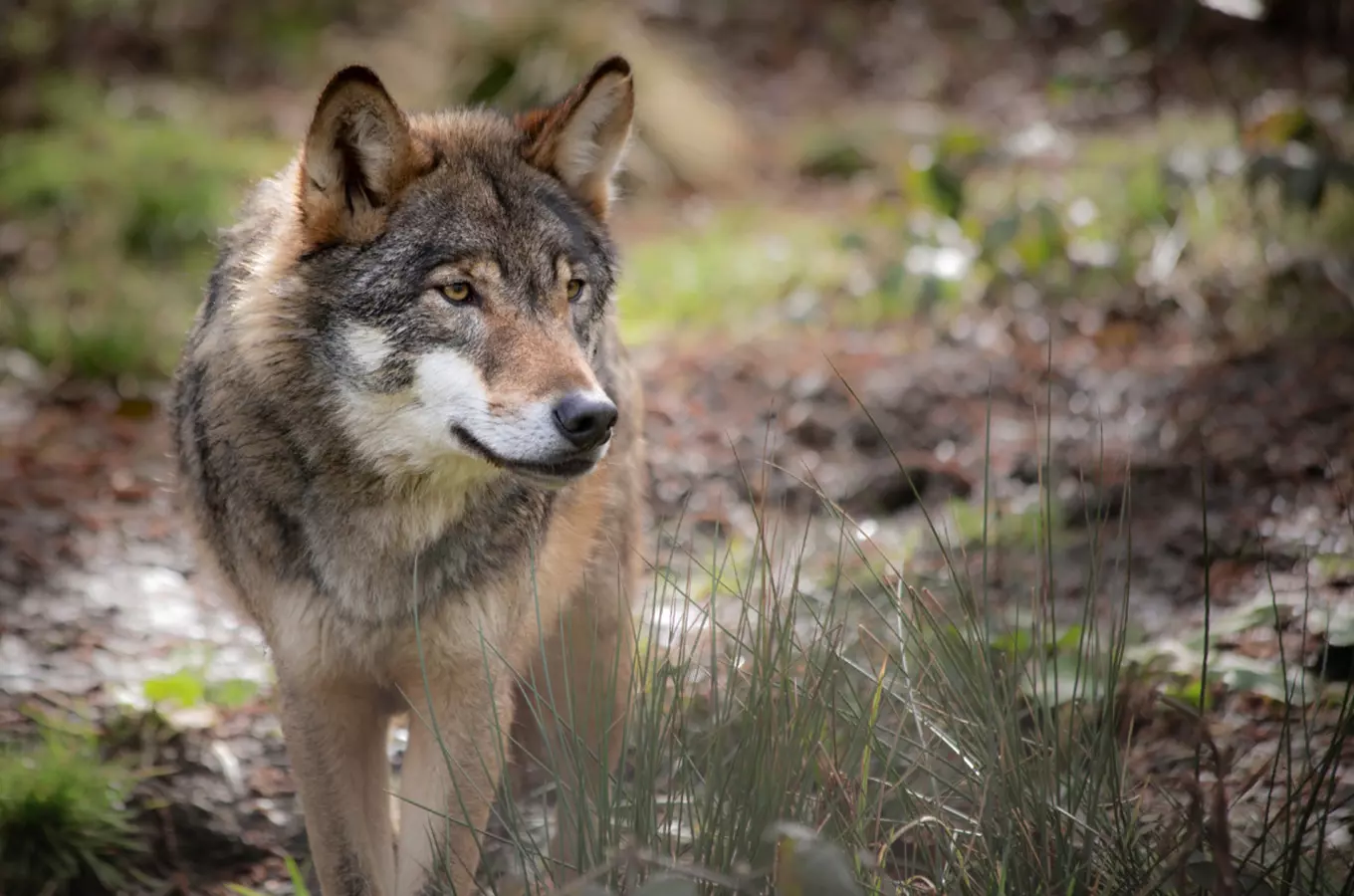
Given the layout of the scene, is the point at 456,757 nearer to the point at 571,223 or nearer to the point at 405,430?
the point at 405,430

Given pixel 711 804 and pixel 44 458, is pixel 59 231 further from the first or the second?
pixel 711 804

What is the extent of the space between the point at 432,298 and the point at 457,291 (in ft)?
0.23

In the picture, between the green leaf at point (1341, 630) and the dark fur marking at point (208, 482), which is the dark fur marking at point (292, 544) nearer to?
the dark fur marking at point (208, 482)

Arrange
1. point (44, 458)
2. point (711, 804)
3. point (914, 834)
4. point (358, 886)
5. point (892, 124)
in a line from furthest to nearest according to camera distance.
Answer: point (892, 124) → point (44, 458) → point (358, 886) → point (914, 834) → point (711, 804)

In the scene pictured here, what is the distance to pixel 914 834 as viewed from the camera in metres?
3.21

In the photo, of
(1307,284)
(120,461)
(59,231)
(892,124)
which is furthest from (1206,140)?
(59,231)

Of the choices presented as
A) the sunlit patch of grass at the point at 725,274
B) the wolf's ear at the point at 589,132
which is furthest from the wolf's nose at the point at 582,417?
the sunlit patch of grass at the point at 725,274

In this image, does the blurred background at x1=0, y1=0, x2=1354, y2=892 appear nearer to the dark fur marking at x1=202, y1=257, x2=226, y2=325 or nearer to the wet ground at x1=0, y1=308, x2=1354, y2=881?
the wet ground at x1=0, y1=308, x2=1354, y2=881

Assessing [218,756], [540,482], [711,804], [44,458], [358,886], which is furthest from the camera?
[44,458]

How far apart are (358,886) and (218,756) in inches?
48.6

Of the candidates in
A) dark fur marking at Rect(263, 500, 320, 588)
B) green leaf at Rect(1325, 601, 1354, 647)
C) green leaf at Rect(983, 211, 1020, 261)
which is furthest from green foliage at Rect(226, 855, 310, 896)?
green leaf at Rect(983, 211, 1020, 261)

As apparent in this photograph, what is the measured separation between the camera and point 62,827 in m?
4.28

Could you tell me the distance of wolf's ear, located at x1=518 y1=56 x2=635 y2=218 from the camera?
13.3ft

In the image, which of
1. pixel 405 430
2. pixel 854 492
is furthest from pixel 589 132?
pixel 854 492
